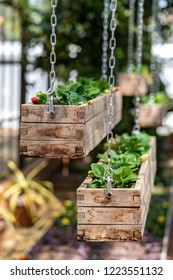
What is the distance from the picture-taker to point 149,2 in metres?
7.76

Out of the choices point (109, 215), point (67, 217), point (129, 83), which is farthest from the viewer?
point (67, 217)

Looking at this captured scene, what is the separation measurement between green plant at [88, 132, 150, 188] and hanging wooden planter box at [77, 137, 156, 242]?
123 millimetres

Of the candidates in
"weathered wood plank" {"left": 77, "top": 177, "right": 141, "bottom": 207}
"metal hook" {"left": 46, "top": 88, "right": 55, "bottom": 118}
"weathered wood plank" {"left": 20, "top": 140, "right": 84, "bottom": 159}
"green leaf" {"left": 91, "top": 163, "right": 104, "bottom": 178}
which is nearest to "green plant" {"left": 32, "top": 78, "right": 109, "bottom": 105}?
"metal hook" {"left": 46, "top": 88, "right": 55, "bottom": 118}

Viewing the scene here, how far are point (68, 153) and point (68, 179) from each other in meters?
6.31

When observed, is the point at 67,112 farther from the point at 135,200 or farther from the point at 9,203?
the point at 9,203

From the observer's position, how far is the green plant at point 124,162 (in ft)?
9.83

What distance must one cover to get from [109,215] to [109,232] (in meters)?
0.07

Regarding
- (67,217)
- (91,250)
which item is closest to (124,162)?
(91,250)

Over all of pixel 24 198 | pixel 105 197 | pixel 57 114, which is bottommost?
pixel 24 198

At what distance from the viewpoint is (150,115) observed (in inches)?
234

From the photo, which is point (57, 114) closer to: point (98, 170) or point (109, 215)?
point (98, 170)

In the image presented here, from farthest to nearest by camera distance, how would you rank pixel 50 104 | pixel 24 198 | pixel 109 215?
pixel 24 198 → pixel 50 104 → pixel 109 215

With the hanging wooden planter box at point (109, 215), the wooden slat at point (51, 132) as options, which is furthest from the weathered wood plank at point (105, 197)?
the wooden slat at point (51, 132)
